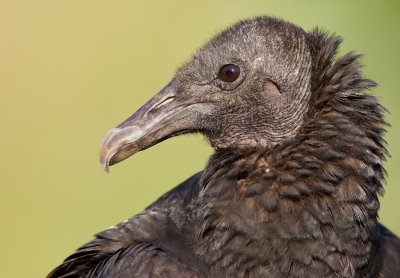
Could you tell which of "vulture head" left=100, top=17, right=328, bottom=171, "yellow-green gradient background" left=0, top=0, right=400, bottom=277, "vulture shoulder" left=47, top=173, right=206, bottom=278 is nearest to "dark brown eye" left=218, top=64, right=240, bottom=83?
"vulture head" left=100, top=17, right=328, bottom=171

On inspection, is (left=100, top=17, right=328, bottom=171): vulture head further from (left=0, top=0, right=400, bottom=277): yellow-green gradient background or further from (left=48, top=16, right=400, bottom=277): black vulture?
(left=0, top=0, right=400, bottom=277): yellow-green gradient background

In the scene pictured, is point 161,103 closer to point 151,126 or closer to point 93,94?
point 151,126

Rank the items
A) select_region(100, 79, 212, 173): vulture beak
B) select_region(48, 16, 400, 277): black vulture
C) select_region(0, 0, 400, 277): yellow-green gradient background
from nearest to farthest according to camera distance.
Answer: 1. select_region(48, 16, 400, 277): black vulture
2. select_region(100, 79, 212, 173): vulture beak
3. select_region(0, 0, 400, 277): yellow-green gradient background

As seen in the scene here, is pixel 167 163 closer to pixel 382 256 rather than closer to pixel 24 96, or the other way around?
pixel 24 96

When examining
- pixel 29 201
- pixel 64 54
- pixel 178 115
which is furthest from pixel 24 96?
pixel 178 115

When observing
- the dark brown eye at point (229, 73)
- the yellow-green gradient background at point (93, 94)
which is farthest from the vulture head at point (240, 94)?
the yellow-green gradient background at point (93, 94)

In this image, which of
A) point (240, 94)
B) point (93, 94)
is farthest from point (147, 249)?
point (93, 94)
